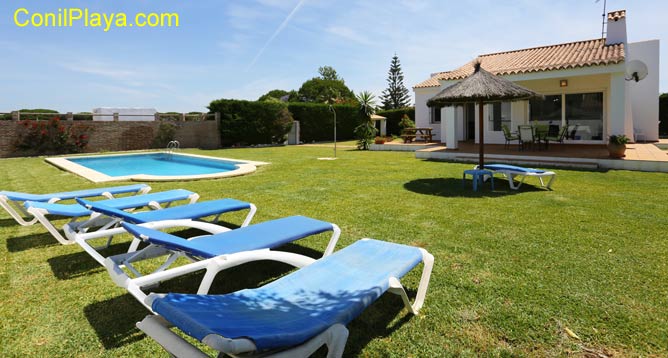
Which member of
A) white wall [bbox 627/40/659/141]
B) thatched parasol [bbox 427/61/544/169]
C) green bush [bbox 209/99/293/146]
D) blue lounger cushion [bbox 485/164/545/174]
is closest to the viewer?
blue lounger cushion [bbox 485/164/545/174]

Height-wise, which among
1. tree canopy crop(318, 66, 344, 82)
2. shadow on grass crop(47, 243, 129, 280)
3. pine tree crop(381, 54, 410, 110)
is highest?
tree canopy crop(318, 66, 344, 82)

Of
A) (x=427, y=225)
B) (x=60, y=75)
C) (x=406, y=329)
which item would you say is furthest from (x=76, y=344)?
(x=60, y=75)

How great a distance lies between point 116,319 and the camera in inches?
120

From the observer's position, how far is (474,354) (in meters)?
2.54

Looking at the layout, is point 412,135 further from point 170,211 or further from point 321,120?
point 170,211

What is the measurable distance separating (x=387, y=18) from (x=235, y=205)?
11.0 m

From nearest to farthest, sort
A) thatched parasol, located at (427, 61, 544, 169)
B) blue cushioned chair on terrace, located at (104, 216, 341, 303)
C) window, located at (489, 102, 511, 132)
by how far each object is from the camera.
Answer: blue cushioned chair on terrace, located at (104, 216, 341, 303), thatched parasol, located at (427, 61, 544, 169), window, located at (489, 102, 511, 132)

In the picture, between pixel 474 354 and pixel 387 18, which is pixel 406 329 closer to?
pixel 474 354

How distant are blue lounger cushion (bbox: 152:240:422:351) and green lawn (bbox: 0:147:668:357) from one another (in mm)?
436

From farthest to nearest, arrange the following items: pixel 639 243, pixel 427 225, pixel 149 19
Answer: pixel 149 19, pixel 427 225, pixel 639 243

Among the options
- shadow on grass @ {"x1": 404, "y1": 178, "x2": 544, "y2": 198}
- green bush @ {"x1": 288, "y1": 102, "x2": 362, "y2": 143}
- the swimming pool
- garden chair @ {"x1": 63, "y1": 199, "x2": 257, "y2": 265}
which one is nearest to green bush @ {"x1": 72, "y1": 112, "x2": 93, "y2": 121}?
the swimming pool

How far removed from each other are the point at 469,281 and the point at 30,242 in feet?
18.0

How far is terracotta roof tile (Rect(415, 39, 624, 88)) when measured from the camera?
1391 cm

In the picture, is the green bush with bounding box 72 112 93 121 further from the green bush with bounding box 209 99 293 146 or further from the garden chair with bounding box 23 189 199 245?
the garden chair with bounding box 23 189 199 245
